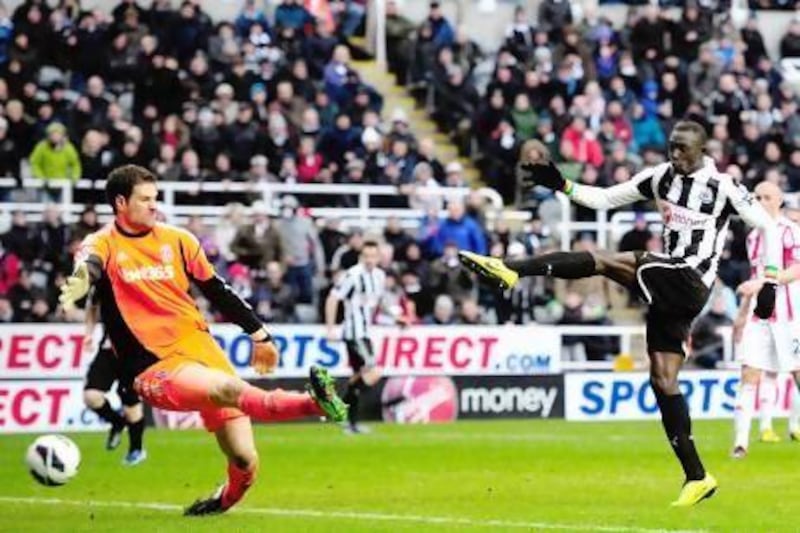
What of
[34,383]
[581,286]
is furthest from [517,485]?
[581,286]

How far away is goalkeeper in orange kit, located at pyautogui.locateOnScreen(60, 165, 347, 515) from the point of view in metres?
13.4

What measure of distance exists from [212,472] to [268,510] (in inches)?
163

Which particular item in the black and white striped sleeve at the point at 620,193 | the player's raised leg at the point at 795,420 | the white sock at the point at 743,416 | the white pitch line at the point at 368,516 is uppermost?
the black and white striped sleeve at the point at 620,193

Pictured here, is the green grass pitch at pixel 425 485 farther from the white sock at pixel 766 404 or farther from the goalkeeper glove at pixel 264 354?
the goalkeeper glove at pixel 264 354

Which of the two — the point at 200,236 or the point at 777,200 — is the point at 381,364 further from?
the point at 777,200

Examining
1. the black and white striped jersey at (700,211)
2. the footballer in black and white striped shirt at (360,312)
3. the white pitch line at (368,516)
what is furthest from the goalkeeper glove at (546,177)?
the footballer in black and white striped shirt at (360,312)

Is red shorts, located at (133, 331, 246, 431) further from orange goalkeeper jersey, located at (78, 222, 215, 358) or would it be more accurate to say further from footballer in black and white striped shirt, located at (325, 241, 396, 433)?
footballer in black and white striped shirt, located at (325, 241, 396, 433)

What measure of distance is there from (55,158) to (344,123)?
4.78m

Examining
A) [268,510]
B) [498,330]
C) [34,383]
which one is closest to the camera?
[268,510]

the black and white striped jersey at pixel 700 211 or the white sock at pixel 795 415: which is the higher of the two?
the black and white striped jersey at pixel 700 211

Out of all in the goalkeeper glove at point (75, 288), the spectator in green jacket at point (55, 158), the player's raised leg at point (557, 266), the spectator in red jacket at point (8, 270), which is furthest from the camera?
the spectator in green jacket at point (55, 158)

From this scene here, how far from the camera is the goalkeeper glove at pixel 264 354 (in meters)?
13.3

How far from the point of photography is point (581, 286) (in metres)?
30.9

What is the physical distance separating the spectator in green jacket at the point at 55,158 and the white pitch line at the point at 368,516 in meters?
13.2
